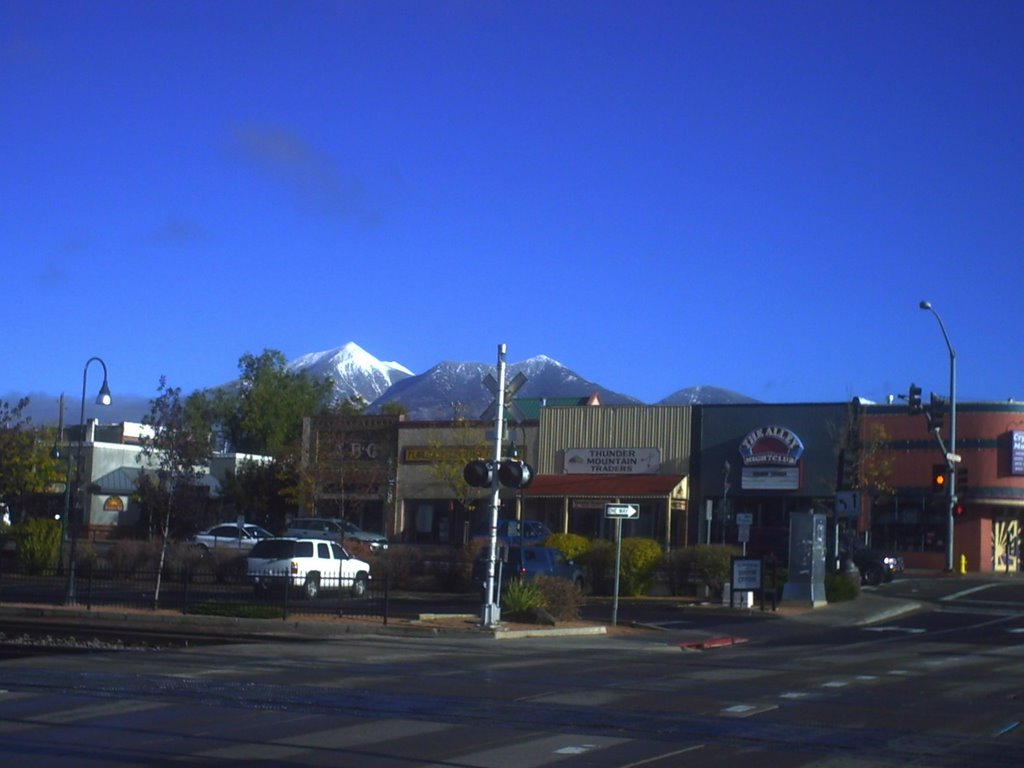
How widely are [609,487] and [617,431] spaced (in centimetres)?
338

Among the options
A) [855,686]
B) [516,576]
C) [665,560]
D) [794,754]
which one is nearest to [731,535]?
[665,560]

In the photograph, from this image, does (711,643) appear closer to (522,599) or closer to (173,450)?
(522,599)

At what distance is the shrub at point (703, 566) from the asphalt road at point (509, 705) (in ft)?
44.6

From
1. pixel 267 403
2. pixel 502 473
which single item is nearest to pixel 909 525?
pixel 502 473

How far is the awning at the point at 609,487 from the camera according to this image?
5541 cm

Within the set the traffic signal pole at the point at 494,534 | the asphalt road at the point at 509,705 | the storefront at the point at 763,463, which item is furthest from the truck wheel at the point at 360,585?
the storefront at the point at 763,463

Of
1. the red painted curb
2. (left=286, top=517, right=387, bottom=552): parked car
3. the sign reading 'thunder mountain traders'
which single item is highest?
the sign reading 'thunder mountain traders'

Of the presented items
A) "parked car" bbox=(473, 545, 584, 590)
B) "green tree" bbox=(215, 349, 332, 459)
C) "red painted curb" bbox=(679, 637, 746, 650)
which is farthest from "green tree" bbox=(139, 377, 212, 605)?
"green tree" bbox=(215, 349, 332, 459)

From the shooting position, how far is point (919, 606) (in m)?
36.7

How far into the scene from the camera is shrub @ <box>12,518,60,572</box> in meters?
41.3

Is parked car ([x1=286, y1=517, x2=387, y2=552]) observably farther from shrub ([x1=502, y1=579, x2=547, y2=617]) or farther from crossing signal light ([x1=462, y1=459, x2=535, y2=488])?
crossing signal light ([x1=462, y1=459, x2=535, y2=488])

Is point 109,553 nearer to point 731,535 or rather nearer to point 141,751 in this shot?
point 731,535

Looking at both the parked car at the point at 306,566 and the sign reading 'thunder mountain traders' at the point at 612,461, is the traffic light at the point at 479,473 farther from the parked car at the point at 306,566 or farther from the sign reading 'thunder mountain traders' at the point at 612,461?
the sign reading 'thunder mountain traders' at the point at 612,461

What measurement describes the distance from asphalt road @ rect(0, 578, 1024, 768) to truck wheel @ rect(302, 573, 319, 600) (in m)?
8.12
